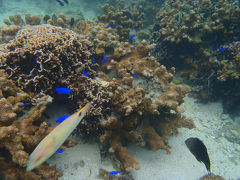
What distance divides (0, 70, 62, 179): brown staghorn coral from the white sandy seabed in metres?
0.44

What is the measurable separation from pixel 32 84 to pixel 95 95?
1344mm

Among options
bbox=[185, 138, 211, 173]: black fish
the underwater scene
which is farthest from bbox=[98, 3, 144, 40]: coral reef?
bbox=[185, 138, 211, 173]: black fish

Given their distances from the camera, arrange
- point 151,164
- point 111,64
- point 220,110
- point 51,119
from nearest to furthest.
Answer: point 51,119
point 151,164
point 111,64
point 220,110

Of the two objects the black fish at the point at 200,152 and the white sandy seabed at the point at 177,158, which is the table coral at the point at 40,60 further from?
the black fish at the point at 200,152

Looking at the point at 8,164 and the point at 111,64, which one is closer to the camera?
the point at 8,164

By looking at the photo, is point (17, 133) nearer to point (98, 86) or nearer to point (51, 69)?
point (51, 69)

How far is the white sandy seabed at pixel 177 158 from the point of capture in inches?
A: 123

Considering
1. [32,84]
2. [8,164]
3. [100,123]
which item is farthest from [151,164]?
[32,84]

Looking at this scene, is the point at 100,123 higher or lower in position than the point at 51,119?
higher

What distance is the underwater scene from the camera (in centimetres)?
278

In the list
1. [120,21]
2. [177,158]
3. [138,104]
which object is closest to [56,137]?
[138,104]

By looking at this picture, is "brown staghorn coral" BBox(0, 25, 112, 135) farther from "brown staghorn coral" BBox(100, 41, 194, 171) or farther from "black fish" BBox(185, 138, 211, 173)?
"black fish" BBox(185, 138, 211, 173)

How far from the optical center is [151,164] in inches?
145

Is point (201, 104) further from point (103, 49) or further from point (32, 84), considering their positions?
point (32, 84)
